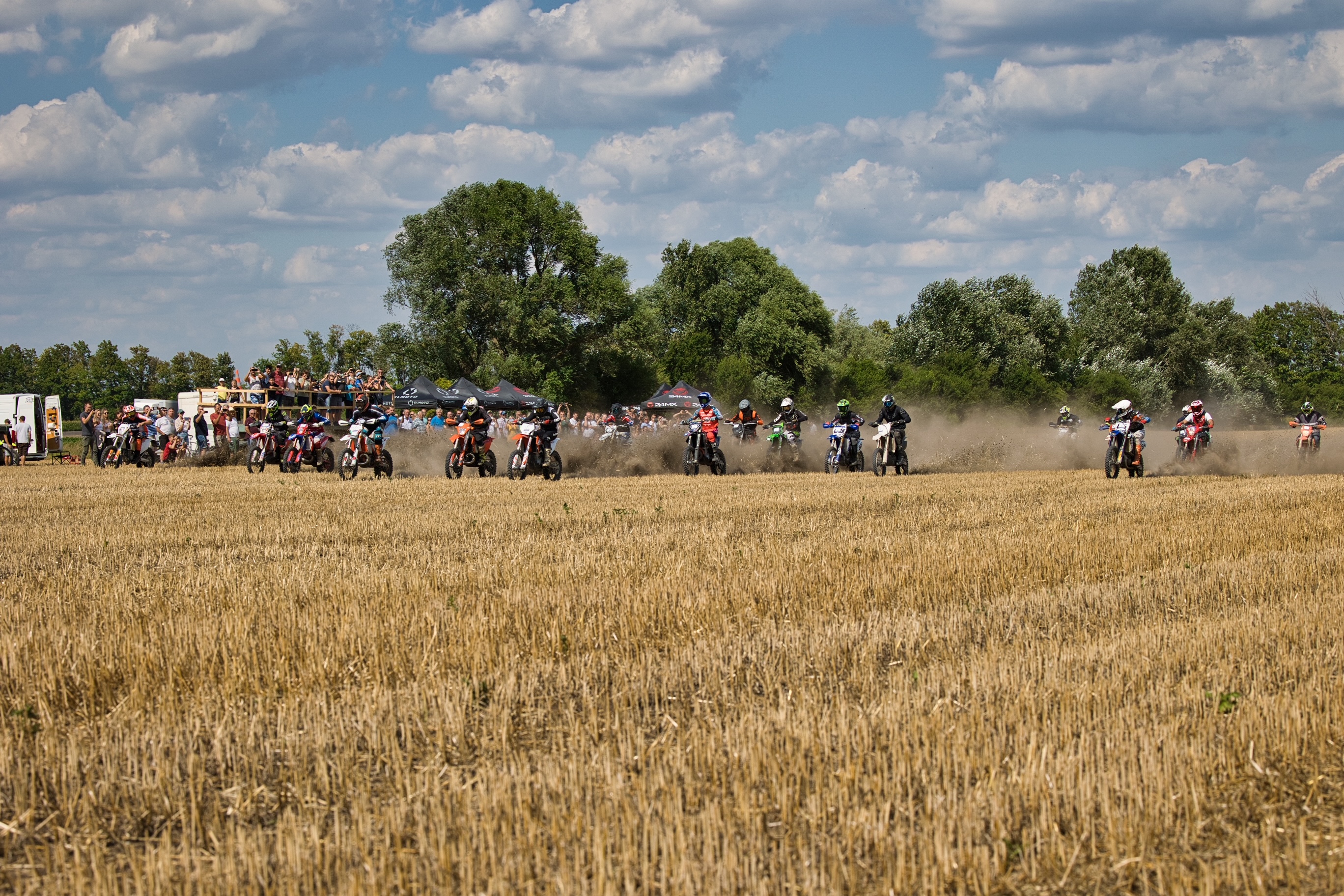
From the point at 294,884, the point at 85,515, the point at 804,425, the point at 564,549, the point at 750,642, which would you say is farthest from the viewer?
the point at 804,425

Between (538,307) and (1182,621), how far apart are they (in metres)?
55.7

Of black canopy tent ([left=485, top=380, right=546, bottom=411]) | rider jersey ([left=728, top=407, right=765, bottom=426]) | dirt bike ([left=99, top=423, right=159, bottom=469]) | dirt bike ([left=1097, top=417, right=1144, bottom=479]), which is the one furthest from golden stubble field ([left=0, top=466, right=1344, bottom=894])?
black canopy tent ([left=485, top=380, right=546, bottom=411])

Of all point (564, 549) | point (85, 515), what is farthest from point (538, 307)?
point (564, 549)

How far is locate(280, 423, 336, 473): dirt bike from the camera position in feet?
81.3

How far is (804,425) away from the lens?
158 ft

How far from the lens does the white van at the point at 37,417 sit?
37.7m

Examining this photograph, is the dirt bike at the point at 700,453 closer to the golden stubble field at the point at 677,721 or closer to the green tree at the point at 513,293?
the golden stubble field at the point at 677,721

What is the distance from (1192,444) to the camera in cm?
2494

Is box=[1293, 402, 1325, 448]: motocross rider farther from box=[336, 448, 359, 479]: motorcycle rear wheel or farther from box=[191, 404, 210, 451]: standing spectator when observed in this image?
box=[191, 404, 210, 451]: standing spectator

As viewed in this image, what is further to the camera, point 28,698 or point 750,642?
point 750,642

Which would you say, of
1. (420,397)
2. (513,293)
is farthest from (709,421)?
(513,293)

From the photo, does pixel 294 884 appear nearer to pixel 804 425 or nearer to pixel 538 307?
pixel 804 425

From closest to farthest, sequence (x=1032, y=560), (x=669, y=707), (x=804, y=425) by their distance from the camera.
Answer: (x=669, y=707) → (x=1032, y=560) → (x=804, y=425)

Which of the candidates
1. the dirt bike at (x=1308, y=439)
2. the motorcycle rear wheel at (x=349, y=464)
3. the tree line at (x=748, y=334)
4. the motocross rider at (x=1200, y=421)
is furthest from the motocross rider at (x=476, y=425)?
the tree line at (x=748, y=334)
